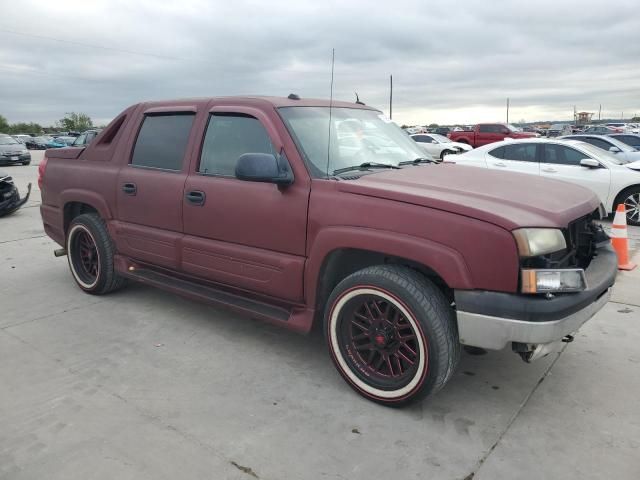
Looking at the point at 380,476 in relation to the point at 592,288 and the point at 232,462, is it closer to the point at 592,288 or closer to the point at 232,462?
the point at 232,462

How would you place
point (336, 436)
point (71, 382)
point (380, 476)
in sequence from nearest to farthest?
point (380, 476)
point (336, 436)
point (71, 382)

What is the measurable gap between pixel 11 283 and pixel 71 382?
2713 millimetres

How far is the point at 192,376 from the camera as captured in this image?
3416 mm

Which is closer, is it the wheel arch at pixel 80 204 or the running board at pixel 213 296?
the running board at pixel 213 296

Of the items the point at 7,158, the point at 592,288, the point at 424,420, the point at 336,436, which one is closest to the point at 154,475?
the point at 336,436

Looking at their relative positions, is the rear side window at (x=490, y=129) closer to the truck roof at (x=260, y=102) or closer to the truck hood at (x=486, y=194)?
the truck roof at (x=260, y=102)

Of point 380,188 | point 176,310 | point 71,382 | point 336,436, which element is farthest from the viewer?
point 176,310

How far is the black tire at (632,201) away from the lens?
8852 millimetres

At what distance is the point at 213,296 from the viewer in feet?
12.7

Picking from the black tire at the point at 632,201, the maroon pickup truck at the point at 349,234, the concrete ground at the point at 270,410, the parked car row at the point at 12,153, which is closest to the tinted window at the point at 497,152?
the black tire at the point at 632,201

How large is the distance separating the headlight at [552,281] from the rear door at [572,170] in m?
6.99

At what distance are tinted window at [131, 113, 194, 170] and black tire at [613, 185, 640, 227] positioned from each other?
306 inches

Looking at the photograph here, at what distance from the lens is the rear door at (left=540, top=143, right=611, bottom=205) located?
29.6 ft

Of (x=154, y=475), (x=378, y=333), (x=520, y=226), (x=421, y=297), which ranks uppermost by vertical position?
(x=520, y=226)
